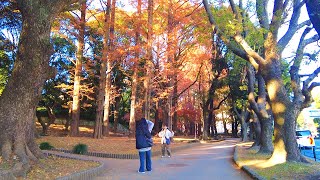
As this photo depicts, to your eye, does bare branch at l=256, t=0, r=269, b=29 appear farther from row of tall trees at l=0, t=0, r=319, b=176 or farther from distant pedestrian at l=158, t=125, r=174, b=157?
distant pedestrian at l=158, t=125, r=174, b=157

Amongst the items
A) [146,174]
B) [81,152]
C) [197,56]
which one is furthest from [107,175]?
[197,56]

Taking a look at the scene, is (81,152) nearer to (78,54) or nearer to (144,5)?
(78,54)

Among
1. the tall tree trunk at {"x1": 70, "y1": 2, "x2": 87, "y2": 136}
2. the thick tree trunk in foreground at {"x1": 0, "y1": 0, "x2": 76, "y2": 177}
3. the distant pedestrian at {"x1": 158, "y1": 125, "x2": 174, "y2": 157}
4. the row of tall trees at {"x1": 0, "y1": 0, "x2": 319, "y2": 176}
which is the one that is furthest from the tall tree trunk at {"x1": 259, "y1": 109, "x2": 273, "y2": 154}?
the tall tree trunk at {"x1": 70, "y1": 2, "x2": 87, "y2": 136}

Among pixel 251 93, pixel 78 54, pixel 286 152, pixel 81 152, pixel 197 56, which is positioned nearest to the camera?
pixel 286 152

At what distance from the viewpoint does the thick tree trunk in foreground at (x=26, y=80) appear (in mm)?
6996

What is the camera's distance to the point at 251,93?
54.6 feet

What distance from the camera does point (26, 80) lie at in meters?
7.09

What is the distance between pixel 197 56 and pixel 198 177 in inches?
871

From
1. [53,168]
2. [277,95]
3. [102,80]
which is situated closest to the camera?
[53,168]

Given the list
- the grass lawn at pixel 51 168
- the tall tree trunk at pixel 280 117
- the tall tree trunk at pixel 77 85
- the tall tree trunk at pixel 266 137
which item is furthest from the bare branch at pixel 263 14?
the tall tree trunk at pixel 77 85

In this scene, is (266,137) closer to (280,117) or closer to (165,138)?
(280,117)

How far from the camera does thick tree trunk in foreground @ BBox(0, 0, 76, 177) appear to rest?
700cm

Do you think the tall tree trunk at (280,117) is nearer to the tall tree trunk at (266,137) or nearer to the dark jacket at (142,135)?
the tall tree trunk at (266,137)

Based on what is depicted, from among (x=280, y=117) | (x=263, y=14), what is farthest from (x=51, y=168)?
(x=263, y=14)
